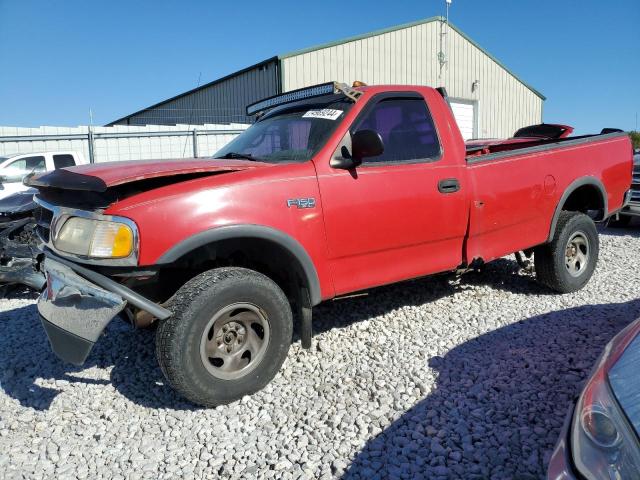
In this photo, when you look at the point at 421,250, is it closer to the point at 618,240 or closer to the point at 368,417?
the point at 368,417

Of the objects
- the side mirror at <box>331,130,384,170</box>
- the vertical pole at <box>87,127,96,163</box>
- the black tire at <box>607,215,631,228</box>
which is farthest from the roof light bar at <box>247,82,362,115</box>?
the vertical pole at <box>87,127,96,163</box>

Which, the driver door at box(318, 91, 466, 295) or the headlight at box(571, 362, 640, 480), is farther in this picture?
the driver door at box(318, 91, 466, 295)

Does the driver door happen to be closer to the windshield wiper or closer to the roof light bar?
the roof light bar

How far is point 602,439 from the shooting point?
1.56 m

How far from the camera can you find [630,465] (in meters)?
1.42

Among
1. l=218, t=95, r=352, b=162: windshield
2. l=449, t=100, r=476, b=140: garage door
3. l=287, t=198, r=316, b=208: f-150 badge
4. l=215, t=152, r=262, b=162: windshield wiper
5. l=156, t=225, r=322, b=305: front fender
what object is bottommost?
l=156, t=225, r=322, b=305: front fender

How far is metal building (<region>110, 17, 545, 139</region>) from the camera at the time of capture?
52.3ft

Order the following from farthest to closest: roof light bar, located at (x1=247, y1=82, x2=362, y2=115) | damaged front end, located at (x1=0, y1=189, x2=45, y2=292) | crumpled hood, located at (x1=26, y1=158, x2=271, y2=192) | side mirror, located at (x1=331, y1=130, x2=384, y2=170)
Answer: damaged front end, located at (x1=0, y1=189, x2=45, y2=292) → roof light bar, located at (x1=247, y1=82, x2=362, y2=115) → side mirror, located at (x1=331, y1=130, x2=384, y2=170) → crumpled hood, located at (x1=26, y1=158, x2=271, y2=192)

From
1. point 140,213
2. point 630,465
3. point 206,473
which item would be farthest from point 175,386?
point 630,465

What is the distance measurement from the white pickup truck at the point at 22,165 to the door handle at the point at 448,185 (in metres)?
8.02

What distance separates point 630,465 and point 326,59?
16035 mm

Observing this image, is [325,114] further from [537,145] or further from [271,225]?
[537,145]

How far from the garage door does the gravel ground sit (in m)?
16.4

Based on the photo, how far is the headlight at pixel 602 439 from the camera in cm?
145
